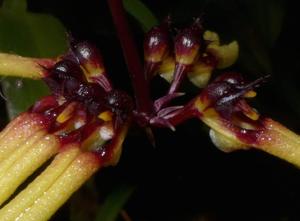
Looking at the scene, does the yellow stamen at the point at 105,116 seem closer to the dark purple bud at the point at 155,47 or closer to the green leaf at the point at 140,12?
the dark purple bud at the point at 155,47

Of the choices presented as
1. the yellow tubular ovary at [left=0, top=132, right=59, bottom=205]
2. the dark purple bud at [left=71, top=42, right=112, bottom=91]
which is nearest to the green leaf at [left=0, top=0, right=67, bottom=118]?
the dark purple bud at [left=71, top=42, right=112, bottom=91]

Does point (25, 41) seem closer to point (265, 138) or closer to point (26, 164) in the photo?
point (26, 164)

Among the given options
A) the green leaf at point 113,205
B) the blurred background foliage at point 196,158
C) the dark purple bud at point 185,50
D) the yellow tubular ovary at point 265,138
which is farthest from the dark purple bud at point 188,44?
the green leaf at point 113,205

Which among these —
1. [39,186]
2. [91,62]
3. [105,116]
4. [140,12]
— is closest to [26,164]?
[39,186]

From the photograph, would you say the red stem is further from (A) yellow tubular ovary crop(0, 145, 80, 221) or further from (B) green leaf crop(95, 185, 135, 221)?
(B) green leaf crop(95, 185, 135, 221)

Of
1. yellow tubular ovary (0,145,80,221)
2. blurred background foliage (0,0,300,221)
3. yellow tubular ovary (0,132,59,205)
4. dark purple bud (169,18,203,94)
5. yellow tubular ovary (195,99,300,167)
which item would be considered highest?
yellow tubular ovary (0,132,59,205)

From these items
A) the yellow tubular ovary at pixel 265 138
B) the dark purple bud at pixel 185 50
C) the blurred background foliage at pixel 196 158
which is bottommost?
the blurred background foliage at pixel 196 158

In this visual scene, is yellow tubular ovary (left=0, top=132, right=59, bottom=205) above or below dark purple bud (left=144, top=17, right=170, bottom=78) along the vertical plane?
above

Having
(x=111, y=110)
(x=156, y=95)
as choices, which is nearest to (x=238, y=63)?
(x=156, y=95)

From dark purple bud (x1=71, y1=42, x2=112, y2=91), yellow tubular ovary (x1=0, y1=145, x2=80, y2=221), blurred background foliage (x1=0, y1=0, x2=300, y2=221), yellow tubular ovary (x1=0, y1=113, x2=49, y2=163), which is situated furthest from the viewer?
blurred background foliage (x1=0, y1=0, x2=300, y2=221)

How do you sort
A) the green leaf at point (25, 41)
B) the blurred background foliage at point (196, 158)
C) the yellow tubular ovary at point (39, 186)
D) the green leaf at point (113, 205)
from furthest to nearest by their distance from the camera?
the blurred background foliage at point (196, 158)
the green leaf at point (113, 205)
the green leaf at point (25, 41)
the yellow tubular ovary at point (39, 186)
